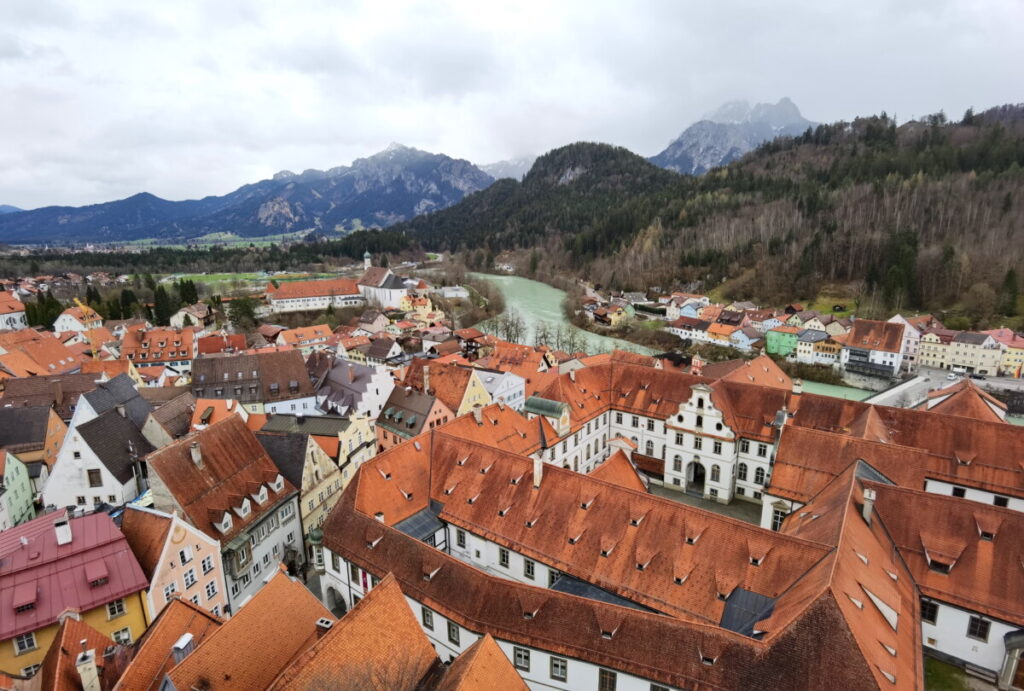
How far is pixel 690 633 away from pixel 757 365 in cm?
3310

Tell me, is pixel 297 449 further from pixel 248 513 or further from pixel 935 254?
pixel 935 254

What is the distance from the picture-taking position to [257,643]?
1394 cm

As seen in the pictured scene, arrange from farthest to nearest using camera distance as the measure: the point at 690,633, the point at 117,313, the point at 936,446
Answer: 1. the point at 117,313
2. the point at 936,446
3. the point at 690,633

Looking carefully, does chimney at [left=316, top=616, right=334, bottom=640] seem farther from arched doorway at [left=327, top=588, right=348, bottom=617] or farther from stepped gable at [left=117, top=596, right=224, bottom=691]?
arched doorway at [left=327, top=588, right=348, bottom=617]

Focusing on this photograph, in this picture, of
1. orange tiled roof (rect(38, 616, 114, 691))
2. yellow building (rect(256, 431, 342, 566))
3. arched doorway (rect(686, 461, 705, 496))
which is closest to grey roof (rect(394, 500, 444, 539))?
yellow building (rect(256, 431, 342, 566))

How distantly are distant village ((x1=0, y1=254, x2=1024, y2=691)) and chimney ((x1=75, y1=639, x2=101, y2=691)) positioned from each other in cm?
8

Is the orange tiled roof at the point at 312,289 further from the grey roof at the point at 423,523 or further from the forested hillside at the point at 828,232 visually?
the grey roof at the point at 423,523

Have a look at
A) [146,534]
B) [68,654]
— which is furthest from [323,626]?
[146,534]

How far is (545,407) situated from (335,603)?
17978 millimetres

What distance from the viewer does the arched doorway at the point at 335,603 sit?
2356 cm

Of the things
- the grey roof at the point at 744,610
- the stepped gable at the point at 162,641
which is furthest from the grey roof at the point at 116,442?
the grey roof at the point at 744,610

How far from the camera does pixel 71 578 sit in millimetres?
17359

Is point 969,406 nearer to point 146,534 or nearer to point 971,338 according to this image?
point 146,534

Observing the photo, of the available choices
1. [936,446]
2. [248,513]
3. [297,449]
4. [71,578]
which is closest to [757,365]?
[936,446]
